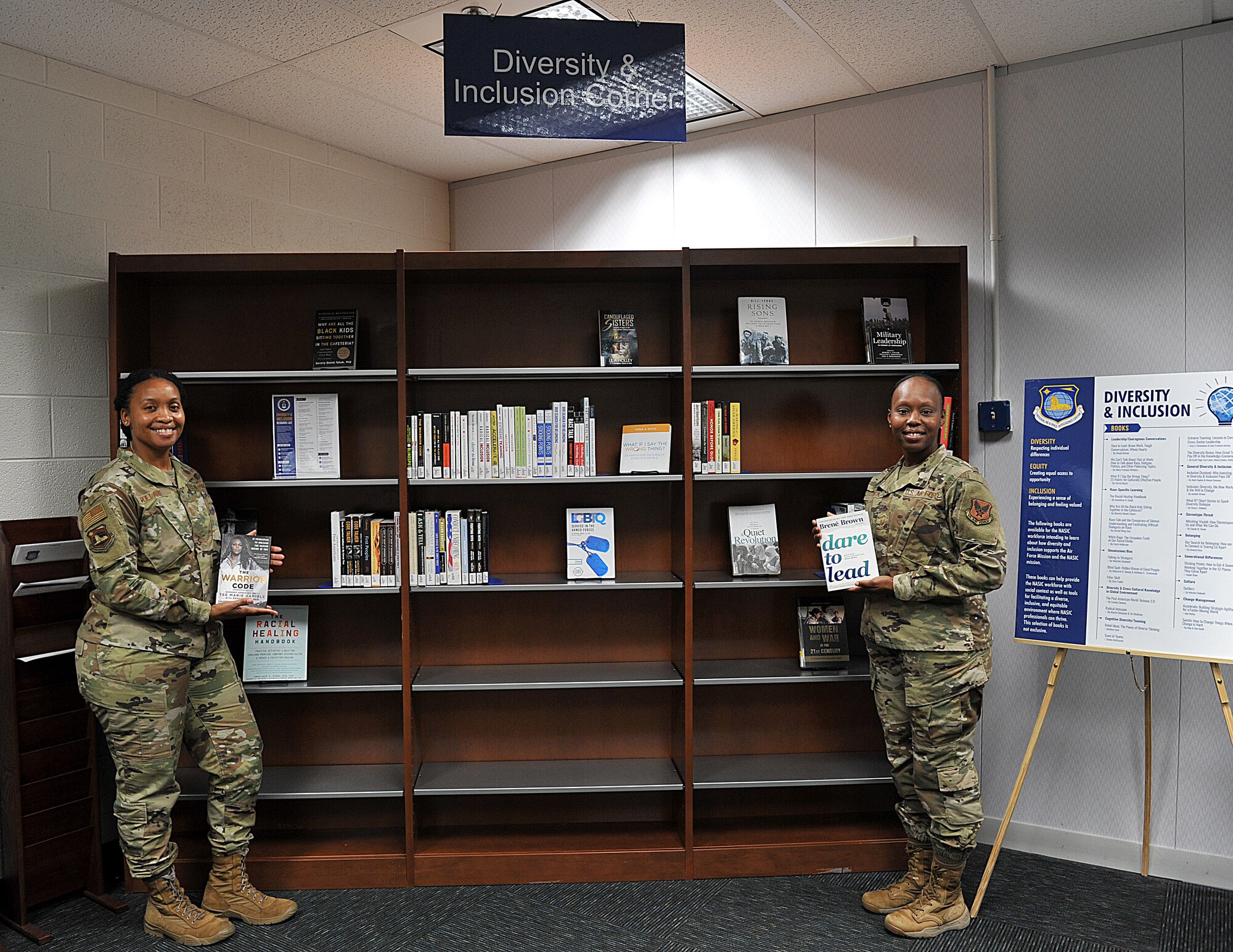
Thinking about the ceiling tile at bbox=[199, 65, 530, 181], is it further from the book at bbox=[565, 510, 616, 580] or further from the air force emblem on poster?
the air force emblem on poster

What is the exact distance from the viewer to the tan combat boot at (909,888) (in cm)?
305

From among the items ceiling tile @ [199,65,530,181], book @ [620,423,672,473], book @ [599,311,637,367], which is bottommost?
book @ [620,423,672,473]

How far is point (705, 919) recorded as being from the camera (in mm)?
3033

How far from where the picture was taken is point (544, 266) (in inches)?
129

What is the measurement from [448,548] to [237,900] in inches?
55.3

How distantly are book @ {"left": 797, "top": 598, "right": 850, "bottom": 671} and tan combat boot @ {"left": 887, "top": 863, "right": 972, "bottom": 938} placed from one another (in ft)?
2.55

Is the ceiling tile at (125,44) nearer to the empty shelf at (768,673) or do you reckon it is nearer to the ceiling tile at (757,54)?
the ceiling tile at (757,54)

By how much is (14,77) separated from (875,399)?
3.47m

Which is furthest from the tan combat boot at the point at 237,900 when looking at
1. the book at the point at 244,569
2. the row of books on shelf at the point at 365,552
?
the row of books on shelf at the point at 365,552

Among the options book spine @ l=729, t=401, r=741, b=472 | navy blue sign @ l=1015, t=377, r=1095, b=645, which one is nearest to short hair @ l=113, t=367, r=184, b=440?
book spine @ l=729, t=401, r=741, b=472

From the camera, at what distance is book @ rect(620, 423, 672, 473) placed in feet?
11.1

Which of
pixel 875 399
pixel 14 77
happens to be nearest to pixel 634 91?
pixel 875 399

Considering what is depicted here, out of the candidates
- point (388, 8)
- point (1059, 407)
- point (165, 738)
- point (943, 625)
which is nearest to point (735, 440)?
point (943, 625)

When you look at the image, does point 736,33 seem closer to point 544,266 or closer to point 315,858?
point 544,266
